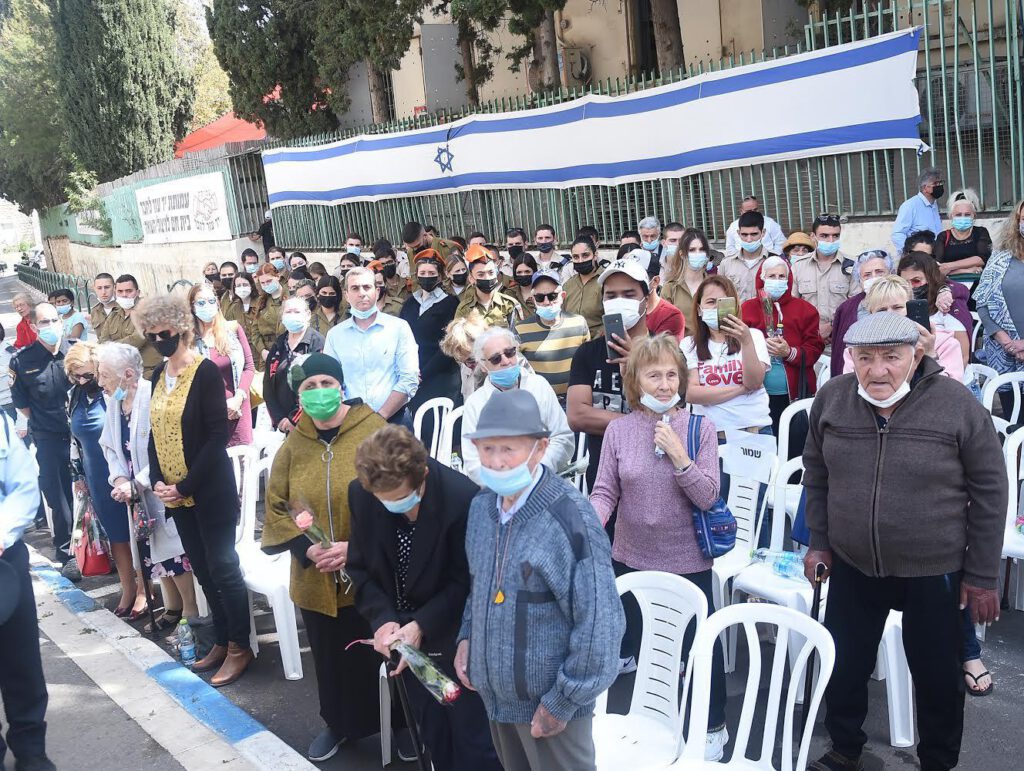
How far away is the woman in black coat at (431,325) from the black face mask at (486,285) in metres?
0.52

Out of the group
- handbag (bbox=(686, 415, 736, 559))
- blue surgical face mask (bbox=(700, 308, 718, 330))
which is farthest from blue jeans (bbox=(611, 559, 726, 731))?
blue surgical face mask (bbox=(700, 308, 718, 330))

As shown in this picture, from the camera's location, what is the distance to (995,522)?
3365 millimetres

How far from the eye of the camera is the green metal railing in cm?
2586

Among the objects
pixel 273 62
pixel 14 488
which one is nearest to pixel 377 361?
pixel 14 488

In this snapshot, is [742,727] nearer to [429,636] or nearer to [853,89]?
[429,636]

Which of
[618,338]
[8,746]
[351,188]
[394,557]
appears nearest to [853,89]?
[618,338]

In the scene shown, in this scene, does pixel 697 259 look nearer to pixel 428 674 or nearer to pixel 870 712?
pixel 870 712

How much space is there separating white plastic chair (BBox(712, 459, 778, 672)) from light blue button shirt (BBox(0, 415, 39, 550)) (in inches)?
125

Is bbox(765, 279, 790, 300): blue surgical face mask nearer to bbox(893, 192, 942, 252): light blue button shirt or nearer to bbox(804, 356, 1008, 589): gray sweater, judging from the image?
bbox(893, 192, 942, 252): light blue button shirt

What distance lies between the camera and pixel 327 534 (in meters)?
4.33

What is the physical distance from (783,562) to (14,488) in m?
3.55

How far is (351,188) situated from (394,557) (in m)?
13.3

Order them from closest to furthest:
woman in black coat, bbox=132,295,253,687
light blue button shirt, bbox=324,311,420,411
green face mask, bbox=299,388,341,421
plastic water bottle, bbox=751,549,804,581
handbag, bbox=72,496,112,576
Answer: green face mask, bbox=299,388,341,421
plastic water bottle, bbox=751,549,804,581
woman in black coat, bbox=132,295,253,687
light blue button shirt, bbox=324,311,420,411
handbag, bbox=72,496,112,576

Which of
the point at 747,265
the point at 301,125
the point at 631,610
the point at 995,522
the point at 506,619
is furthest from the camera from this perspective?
the point at 301,125
